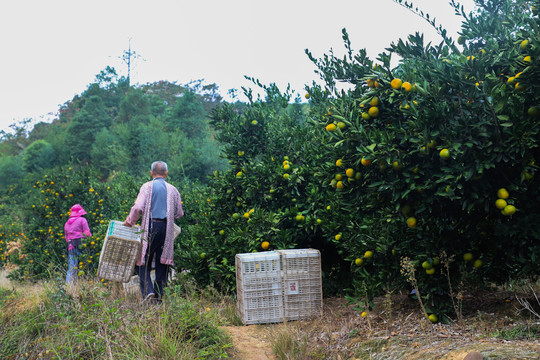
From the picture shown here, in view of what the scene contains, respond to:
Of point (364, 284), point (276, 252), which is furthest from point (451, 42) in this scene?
point (276, 252)

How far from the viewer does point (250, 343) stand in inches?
174

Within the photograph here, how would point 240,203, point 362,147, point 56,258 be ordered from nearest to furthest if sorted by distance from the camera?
point 362,147, point 240,203, point 56,258

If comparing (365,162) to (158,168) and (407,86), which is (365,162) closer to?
(407,86)

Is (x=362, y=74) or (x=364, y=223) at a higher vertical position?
(x=362, y=74)

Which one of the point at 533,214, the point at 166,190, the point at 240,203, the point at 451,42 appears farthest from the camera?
the point at 240,203

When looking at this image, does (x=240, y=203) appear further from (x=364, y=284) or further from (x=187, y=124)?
(x=187, y=124)

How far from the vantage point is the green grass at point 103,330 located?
11.5 ft

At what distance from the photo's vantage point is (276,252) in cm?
518

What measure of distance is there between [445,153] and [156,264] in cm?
357

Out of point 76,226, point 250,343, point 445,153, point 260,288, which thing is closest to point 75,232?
point 76,226

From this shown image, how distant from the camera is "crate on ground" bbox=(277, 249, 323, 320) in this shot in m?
5.05

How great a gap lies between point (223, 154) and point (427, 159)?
347 cm

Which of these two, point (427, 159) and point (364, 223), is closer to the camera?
point (427, 159)

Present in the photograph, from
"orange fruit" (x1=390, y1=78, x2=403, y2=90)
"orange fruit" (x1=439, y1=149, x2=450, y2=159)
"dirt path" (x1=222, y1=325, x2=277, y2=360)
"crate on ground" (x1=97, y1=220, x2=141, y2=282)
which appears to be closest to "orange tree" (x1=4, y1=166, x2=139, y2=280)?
"crate on ground" (x1=97, y1=220, x2=141, y2=282)
